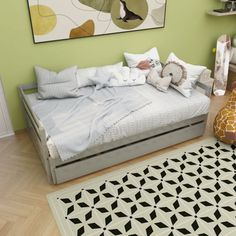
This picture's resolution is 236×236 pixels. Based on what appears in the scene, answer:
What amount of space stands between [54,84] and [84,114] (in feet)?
1.87

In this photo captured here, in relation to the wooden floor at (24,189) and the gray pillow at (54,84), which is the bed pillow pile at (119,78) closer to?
the gray pillow at (54,84)

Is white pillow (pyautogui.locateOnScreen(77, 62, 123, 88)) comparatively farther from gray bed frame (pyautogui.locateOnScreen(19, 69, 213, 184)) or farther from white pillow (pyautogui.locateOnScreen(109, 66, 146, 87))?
gray bed frame (pyautogui.locateOnScreen(19, 69, 213, 184))

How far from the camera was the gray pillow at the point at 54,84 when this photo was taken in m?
2.88

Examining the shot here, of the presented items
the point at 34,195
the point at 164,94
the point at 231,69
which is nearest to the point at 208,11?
the point at 231,69

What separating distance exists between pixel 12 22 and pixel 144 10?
1576mm

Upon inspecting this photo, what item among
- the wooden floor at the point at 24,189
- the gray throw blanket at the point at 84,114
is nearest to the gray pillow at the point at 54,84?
the gray throw blanket at the point at 84,114

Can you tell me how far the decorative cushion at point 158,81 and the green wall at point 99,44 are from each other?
1.59ft

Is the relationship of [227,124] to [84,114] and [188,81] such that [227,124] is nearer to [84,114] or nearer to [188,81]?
[188,81]

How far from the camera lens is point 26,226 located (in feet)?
6.96

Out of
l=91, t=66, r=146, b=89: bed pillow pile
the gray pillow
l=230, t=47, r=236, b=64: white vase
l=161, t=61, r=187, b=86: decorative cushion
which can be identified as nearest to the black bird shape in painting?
l=91, t=66, r=146, b=89: bed pillow pile

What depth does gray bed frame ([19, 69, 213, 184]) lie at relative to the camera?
239cm

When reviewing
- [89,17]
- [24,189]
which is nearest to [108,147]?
[24,189]

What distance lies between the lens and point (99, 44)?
322 cm

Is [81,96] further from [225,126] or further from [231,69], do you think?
[231,69]
